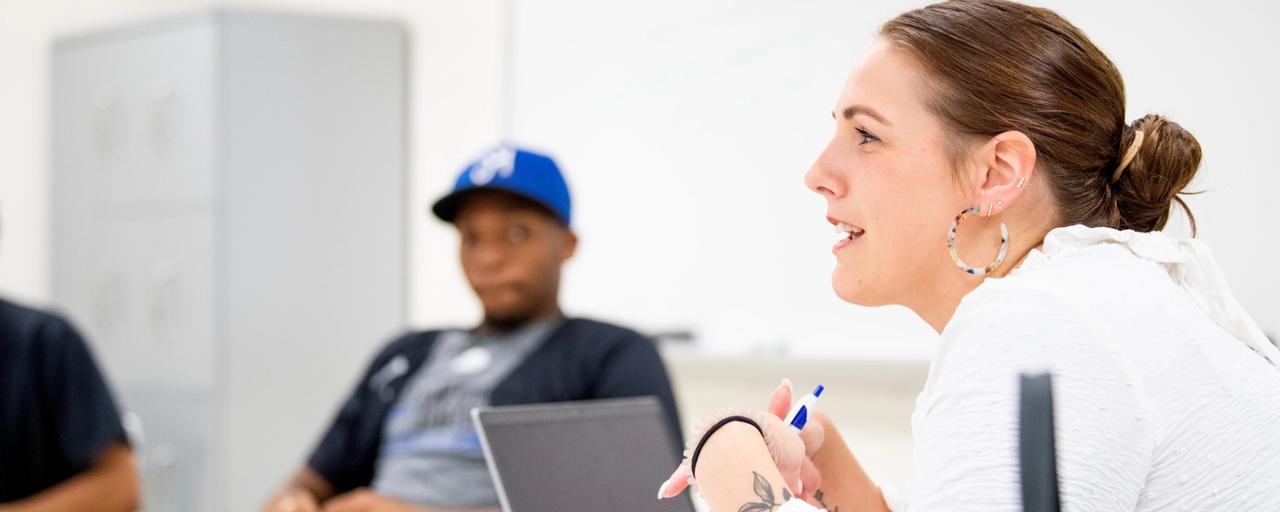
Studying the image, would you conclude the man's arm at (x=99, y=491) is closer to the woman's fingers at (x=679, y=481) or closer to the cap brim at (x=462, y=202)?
the cap brim at (x=462, y=202)

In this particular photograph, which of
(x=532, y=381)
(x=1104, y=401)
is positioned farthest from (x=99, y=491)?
(x=1104, y=401)

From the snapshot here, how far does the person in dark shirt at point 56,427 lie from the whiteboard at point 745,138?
1253 millimetres

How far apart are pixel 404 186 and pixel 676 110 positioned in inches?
46.9

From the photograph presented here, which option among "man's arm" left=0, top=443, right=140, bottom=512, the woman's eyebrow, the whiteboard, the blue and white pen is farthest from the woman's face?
"man's arm" left=0, top=443, right=140, bottom=512

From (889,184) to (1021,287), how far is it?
21 cm

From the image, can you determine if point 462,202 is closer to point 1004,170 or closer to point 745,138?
point 745,138

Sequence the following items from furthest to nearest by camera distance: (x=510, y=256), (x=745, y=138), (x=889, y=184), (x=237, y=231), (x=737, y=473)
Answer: (x=237, y=231), (x=745, y=138), (x=510, y=256), (x=889, y=184), (x=737, y=473)

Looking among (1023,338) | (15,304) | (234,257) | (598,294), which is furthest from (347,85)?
(1023,338)

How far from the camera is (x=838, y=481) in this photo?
1.20 m

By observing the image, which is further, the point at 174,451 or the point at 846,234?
the point at 174,451

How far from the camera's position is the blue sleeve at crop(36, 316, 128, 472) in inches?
78.1

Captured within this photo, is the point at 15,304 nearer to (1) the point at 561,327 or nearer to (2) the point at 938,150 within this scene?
(1) the point at 561,327

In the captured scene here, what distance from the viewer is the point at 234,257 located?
11.5 feet

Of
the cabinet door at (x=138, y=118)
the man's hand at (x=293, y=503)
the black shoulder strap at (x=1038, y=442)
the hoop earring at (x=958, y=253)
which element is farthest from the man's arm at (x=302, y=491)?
the black shoulder strap at (x=1038, y=442)
